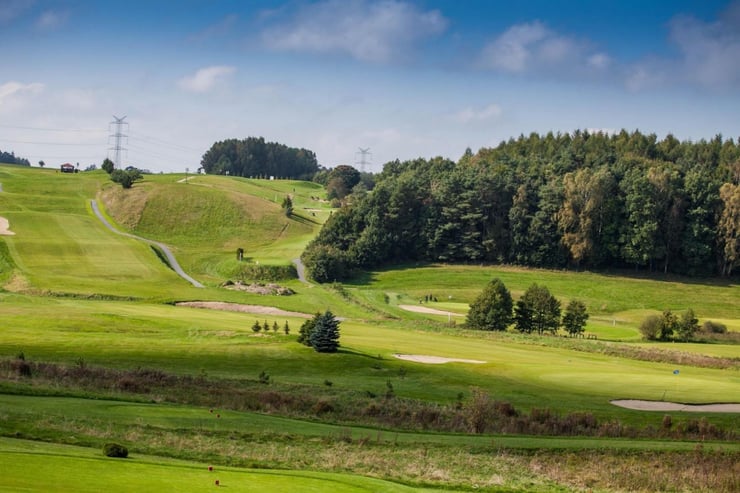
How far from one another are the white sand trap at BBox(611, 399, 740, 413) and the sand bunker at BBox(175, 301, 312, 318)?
Result: 44.3 m

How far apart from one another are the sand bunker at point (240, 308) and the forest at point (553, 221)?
2941cm

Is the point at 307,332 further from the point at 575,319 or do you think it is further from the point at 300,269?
the point at 300,269

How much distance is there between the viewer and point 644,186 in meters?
122

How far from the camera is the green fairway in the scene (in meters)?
15.4

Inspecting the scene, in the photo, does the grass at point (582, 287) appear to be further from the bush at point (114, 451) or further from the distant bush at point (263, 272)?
the bush at point (114, 451)

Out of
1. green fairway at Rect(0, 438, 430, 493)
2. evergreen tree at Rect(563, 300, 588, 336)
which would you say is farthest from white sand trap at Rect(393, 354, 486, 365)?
green fairway at Rect(0, 438, 430, 493)

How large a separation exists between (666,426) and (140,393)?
2182cm

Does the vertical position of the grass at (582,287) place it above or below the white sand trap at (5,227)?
below

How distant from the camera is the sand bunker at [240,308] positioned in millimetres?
80062

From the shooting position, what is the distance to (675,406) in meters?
38.4

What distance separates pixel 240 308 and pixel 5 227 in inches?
2114

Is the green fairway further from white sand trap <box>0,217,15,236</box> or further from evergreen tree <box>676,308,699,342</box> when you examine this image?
white sand trap <box>0,217,15,236</box>

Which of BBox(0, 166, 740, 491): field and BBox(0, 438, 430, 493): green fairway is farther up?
BBox(0, 438, 430, 493): green fairway

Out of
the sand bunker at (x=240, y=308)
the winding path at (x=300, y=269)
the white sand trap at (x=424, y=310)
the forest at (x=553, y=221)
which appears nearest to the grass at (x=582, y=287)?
the forest at (x=553, y=221)
